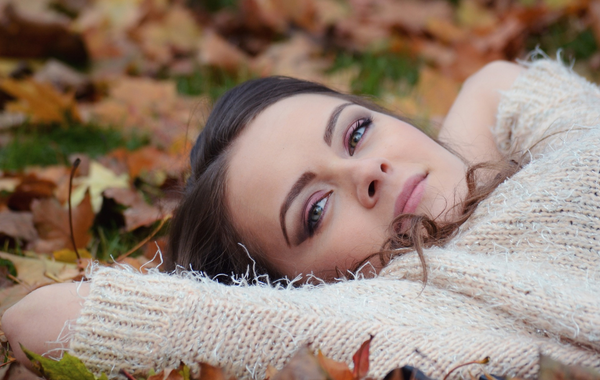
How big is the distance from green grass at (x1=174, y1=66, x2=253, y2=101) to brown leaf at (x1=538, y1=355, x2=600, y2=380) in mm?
2510

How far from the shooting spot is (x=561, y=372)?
824mm

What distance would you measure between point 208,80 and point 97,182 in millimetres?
1385

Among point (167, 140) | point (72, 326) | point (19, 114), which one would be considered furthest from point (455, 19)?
point (72, 326)

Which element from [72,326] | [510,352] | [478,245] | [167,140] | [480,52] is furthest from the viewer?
[480,52]

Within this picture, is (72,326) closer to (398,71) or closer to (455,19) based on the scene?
(398,71)

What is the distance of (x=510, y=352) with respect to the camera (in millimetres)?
975

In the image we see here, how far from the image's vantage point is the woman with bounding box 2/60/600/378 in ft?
3.41

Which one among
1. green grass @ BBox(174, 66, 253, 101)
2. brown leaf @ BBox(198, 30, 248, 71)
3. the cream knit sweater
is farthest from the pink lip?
brown leaf @ BBox(198, 30, 248, 71)

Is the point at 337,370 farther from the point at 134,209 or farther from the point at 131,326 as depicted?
the point at 134,209

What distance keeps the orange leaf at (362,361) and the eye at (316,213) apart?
1.60ft

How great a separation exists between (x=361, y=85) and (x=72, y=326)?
7.07 ft

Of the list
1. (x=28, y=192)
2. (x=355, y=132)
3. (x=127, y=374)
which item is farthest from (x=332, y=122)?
(x=28, y=192)

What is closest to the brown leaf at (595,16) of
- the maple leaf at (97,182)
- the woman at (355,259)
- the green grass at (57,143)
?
the woman at (355,259)

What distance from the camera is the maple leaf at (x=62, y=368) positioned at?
1023 mm
